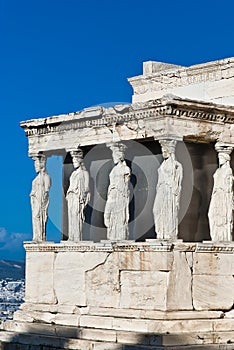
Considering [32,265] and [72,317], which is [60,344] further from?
[32,265]

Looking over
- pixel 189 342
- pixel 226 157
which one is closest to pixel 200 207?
pixel 226 157

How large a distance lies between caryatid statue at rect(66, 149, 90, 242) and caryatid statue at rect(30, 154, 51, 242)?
0.77 m

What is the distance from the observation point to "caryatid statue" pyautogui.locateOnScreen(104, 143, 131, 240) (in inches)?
754

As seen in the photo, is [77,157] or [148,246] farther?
[77,157]

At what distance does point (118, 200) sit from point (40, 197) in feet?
6.48

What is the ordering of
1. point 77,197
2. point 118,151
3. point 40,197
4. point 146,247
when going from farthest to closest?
point 40,197
point 77,197
point 118,151
point 146,247

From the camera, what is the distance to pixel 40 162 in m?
20.8

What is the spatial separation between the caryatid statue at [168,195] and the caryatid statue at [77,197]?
1.79 meters

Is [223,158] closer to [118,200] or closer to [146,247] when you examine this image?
[118,200]

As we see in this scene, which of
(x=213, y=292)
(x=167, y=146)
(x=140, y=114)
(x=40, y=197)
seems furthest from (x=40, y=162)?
(x=213, y=292)

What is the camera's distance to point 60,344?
63.1 feet

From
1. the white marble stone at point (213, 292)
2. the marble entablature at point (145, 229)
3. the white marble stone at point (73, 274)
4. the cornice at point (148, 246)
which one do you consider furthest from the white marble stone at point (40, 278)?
the white marble stone at point (213, 292)

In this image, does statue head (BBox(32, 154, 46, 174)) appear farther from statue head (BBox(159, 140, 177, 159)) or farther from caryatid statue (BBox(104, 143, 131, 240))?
statue head (BBox(159, 140, 177, 159))

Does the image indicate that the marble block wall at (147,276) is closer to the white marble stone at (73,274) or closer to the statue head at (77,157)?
the white marble stone at (73,274)
